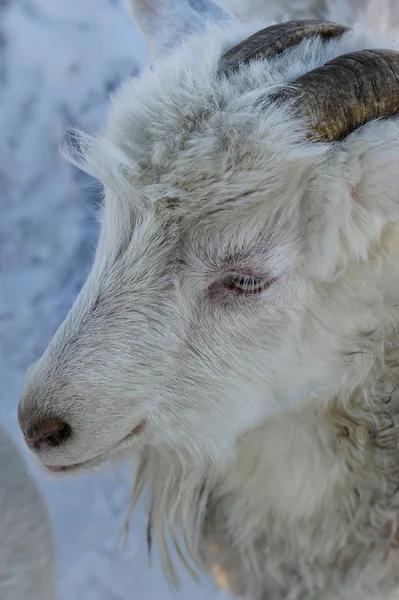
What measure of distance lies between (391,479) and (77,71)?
5.04 ft

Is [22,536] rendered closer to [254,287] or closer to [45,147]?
[254,287]

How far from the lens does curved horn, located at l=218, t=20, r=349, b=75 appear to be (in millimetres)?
840

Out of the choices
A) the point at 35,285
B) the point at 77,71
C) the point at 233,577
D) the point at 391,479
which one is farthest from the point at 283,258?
the point at 77,71

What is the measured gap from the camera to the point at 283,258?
79cm

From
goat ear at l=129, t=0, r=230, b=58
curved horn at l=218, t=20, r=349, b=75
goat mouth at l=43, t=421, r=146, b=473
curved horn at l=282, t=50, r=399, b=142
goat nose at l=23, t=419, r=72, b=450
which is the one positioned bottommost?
goat mouth at l=43, t=421, r=146, b=473

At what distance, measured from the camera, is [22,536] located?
4.66 feet

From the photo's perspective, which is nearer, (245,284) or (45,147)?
(245,284)

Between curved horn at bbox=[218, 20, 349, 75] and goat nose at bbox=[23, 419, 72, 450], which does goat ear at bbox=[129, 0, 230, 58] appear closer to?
curved horn at bbox=[218, 20, 349, 75]

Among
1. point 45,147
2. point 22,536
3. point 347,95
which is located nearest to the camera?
point 347,95

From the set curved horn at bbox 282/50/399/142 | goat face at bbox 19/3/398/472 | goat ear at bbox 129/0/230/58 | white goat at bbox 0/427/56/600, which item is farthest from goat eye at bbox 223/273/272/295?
white goat at bbox 0/427/56/600

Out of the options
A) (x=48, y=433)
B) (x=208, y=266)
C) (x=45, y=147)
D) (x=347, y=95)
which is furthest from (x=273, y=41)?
(x=45, y=147)

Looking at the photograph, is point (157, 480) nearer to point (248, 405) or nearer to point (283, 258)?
point (248, 405)

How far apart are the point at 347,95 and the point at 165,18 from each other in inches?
33.6

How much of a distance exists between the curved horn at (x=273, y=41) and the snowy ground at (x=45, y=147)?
91 cm
